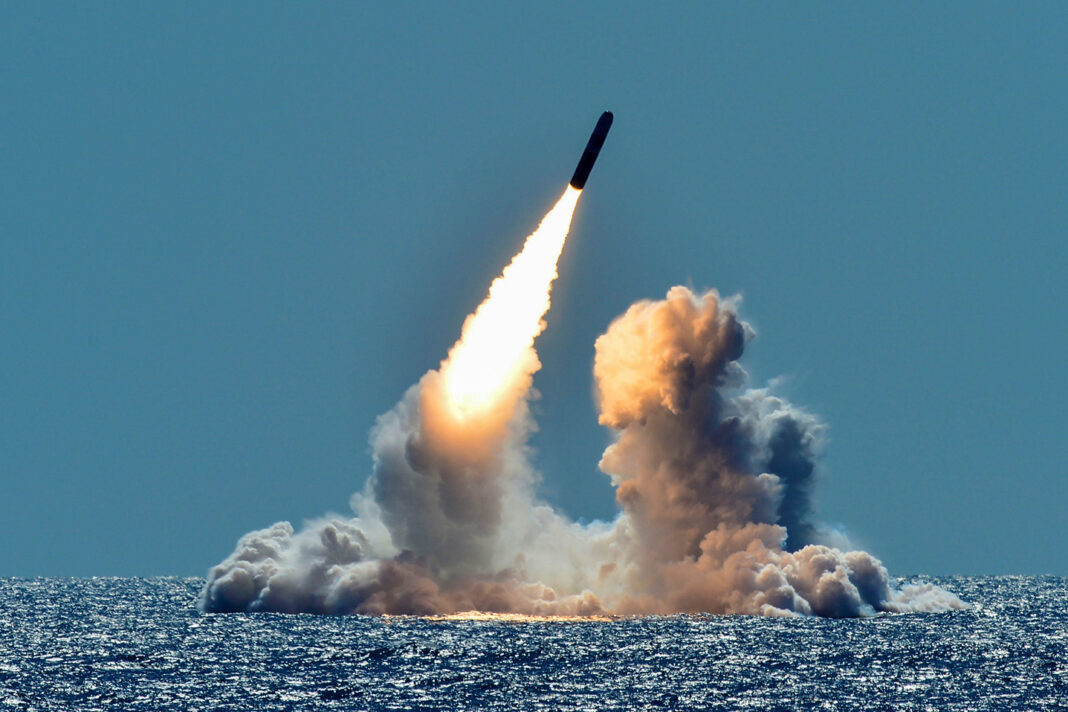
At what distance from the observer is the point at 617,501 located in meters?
105

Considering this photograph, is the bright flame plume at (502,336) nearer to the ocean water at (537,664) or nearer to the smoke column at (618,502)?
the smoke column at (618,502)

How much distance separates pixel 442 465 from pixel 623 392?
13248mm

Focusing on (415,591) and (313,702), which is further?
(415,591)

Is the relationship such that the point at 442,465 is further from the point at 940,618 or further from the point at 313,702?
the point at 940,618

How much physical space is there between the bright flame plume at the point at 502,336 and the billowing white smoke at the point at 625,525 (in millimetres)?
838

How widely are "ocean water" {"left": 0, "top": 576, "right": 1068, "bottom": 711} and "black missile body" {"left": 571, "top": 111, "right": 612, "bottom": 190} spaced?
25.1 m

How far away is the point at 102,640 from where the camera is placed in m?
102

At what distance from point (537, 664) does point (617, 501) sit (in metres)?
21.9

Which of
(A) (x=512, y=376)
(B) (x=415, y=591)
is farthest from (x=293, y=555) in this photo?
(A) (x=512, y=376)

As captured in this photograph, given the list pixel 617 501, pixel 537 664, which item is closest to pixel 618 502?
pixel 617 501

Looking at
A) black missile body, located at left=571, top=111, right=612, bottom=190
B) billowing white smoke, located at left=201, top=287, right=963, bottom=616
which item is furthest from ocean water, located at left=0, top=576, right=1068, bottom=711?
black missile body, located at left=571, top=111, right=612, bottom=190

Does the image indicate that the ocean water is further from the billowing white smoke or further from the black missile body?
the black missile body

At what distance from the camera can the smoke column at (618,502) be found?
325ft

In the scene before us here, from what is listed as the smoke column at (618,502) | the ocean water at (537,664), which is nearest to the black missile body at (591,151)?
the smoke column at (618,502)
